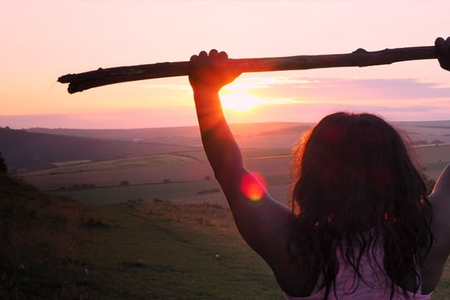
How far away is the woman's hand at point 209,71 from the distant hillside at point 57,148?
230 ft

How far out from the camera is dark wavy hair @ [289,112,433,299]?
195cm

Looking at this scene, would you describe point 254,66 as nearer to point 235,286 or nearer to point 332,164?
point 332,164

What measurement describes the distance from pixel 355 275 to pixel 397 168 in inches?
15.1

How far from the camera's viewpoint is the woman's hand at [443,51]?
2.62 m

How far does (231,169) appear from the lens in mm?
2104

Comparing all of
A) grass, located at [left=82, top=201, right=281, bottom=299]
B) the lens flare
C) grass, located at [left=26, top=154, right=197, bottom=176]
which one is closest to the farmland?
grass, located at [left=82, top=201, right=281, bottom=299]

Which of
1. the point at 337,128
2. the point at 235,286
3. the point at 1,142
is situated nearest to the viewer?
the point at 337,128

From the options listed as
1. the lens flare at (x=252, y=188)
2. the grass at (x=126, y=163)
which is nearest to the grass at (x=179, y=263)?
the lens flare at (x=252, y=188)

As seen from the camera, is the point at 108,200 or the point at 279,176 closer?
the point at 108,200

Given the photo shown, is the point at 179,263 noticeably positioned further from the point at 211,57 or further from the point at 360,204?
the point at 360,204

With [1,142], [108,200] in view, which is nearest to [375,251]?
[108,200]

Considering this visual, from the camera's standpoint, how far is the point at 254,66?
2.75 m

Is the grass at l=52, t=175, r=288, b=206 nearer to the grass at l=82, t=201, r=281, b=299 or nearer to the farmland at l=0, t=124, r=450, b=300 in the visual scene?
the farmland at l=0, t=124, r=450, b=300

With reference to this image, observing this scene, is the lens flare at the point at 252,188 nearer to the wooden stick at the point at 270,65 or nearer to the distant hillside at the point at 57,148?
the wooden stick at the point at 270,65
